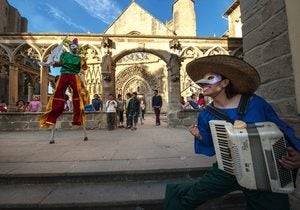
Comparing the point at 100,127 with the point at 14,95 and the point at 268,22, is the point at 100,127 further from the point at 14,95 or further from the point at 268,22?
the point at 268,22

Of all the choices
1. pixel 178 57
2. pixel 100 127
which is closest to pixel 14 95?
pixel 100 127

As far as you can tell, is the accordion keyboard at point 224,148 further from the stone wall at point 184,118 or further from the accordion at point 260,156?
the stone wall at point 184,118

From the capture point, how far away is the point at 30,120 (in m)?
11.6

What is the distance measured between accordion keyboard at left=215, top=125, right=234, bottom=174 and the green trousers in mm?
85

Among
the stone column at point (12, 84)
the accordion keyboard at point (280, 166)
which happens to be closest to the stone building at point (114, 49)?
the stone column at point (12, 84)

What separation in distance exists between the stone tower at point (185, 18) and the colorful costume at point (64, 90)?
22358 mm

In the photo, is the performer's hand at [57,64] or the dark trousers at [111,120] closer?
the performer's hand at [57,64]

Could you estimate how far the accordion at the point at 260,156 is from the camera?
1.94m

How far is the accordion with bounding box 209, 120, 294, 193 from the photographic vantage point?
1.94m

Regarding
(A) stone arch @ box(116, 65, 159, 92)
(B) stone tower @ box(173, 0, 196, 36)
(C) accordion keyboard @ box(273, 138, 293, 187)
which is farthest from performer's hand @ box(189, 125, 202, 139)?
(A) stone arch @ box(116, 65, 159, 92)

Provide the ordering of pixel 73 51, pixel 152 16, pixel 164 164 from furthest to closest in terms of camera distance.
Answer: pixel 152 16 → pixel 73 51 → pixel 164 164

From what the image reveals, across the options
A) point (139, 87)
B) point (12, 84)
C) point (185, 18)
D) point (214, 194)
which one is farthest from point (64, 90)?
point (185, 18)

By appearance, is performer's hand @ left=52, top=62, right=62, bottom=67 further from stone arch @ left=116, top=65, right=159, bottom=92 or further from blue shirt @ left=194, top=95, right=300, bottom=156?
stone arch @ left=116, top=65, right=159, bottom=92

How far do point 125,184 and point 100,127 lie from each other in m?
8.30
